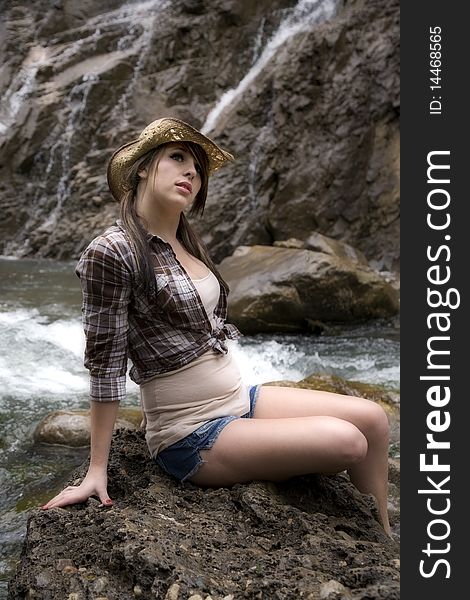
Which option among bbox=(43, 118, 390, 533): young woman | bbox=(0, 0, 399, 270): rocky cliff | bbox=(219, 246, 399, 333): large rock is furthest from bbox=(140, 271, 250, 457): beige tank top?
bbox=(0, 0, 399, 270): rocky cliff

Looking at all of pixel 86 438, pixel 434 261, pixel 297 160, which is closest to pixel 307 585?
pixel 434 261

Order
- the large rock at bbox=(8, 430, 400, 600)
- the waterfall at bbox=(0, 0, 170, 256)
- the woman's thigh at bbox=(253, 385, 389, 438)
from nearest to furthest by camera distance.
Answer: the large rock at bbox=(8, 430, 400, 600) → the woman's thigh at bbox=(253, 385, 389, 438) → the waterfall at bbox=(0, 0, 170, 256)

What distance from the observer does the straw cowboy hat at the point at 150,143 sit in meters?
2.44

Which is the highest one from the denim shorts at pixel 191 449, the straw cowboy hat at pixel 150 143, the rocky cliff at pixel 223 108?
the rocky cliff at pixel 223 108

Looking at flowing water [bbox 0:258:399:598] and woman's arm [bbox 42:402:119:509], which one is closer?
woman's arm [bbox 42:402:119:509]

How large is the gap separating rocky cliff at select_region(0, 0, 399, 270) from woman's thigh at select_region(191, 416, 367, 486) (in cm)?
1119

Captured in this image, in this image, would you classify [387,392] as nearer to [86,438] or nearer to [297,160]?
[86,438]

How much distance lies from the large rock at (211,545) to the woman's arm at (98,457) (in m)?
0.05

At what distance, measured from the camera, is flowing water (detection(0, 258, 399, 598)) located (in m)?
4.00

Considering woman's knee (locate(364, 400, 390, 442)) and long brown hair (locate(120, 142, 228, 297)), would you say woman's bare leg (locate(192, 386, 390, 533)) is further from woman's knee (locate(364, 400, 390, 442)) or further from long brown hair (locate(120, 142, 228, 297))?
long brown hair (locate(120, 142, 228, 297))

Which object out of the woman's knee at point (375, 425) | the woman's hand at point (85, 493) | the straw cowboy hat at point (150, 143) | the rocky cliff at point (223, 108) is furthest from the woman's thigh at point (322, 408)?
the rocky cliff at point (223, 108)

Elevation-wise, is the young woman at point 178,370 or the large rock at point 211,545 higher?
the young woman at point 178,370

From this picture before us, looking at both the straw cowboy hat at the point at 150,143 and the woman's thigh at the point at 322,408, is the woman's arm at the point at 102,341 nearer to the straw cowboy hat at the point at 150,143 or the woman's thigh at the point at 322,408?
the straw cowboy hat at the point at 150,143

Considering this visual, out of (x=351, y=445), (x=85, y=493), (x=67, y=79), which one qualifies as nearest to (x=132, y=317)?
(x=85, y=493)
